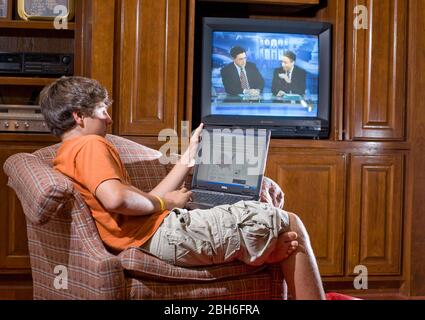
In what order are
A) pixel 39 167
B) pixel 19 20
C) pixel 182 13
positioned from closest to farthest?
1. pixel 39 167
2. pixel 182 13
3. pixel 19 20

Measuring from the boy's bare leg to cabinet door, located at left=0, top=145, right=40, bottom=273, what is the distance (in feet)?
6.16

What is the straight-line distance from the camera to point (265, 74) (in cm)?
386

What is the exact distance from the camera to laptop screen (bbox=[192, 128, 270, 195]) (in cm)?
270

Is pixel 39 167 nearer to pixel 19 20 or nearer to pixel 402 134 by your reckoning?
pixel 19 20

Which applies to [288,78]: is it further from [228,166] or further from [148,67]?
[228,166]

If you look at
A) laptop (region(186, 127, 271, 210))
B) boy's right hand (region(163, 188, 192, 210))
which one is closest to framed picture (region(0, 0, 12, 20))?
laptop (region(186, 127, 271, 210))

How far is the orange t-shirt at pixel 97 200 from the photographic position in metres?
2.32

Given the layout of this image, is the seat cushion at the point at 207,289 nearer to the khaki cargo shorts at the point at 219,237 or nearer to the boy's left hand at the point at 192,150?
the khaki cargo shorts at the point at 219,237

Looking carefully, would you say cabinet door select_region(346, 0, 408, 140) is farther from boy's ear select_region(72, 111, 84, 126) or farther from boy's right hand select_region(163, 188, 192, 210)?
boy's ear select_region(72, 111, 84, 126)

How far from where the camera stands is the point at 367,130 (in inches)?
153

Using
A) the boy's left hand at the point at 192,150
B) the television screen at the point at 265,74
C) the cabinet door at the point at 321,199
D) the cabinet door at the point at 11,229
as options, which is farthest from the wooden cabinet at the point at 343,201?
the cabinet door at the point at 11,229
